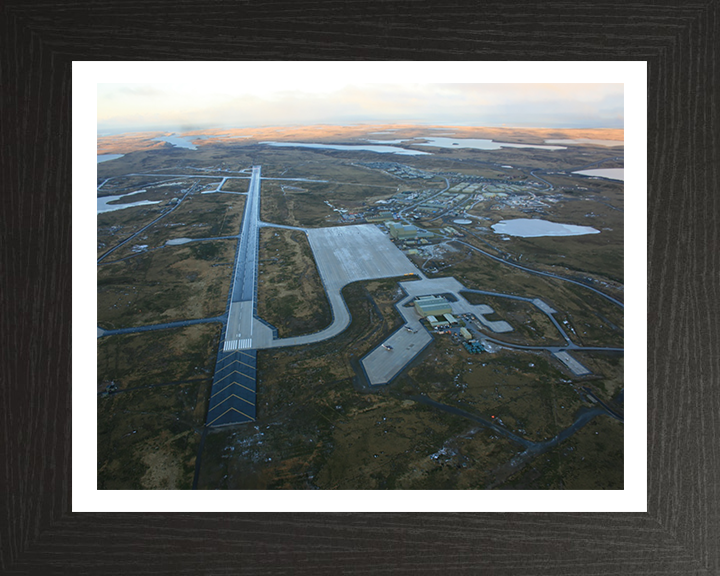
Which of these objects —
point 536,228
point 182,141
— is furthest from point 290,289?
point 182,141

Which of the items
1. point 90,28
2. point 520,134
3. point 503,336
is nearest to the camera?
point 90,28

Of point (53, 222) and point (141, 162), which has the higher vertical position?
point (141, 162)

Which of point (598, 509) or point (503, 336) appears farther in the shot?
point (503, 336)

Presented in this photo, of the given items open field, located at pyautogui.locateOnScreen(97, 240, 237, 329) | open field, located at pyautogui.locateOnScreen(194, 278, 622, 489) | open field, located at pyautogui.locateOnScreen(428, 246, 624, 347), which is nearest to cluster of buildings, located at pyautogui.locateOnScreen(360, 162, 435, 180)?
open field, located at pyautogui.locateOnScreen(428, 246, 624, 347)

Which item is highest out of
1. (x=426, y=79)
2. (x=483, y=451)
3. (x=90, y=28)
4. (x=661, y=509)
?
(x=90, y=28)

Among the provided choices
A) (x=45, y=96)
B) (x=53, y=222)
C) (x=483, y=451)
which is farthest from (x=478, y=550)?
(x=45, y=96)

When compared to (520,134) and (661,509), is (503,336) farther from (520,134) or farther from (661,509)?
(520,134)

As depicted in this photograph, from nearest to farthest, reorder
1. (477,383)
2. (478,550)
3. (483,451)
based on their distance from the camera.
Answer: (478,550)
(483,451)
(477,383)
